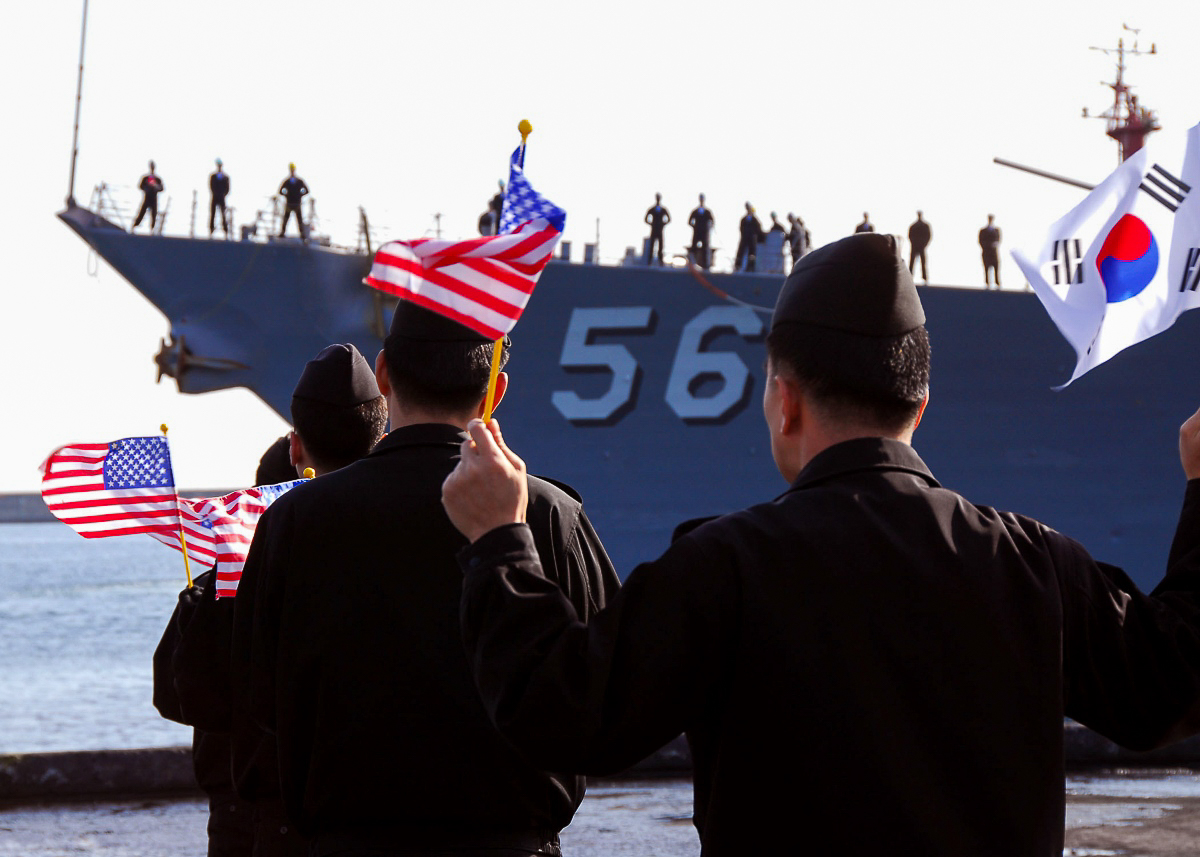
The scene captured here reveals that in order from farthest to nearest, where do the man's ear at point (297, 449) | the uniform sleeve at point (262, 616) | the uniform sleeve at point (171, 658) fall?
the man's ear at point (297, 449) < the uniform sleeve at point (171, 658) < the uniform sleeve at point (262, 616)

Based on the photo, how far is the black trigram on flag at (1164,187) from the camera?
2.77 meters

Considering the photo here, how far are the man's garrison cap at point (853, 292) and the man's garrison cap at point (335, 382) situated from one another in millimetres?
1545

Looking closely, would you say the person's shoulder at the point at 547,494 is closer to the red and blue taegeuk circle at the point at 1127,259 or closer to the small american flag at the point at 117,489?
the red and blue taegeuk circle at the point at 1127,259

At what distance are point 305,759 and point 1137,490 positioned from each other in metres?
22.1

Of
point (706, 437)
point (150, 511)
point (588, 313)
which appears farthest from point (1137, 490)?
point (150, 511)

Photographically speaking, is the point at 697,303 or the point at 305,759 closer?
the point at 305,759

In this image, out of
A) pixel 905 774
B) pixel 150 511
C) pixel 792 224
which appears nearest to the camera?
pixel 905 774

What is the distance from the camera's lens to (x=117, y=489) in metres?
4.15

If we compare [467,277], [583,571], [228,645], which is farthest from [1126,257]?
[228,645]

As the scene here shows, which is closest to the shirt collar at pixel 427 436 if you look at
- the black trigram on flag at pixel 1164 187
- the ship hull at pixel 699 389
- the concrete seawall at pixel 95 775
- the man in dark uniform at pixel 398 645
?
the man in dark uniform at pixel 398 645

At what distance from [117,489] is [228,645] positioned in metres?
1.40

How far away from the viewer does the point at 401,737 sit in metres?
2.26

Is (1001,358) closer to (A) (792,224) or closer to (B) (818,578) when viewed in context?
(A) (792,224)

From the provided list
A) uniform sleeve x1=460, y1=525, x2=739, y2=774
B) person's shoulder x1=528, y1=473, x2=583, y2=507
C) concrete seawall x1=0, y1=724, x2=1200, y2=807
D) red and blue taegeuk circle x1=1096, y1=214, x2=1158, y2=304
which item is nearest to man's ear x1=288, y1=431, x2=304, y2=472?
person's shoulder x1=528, y1=473, x2=583, y2=507
